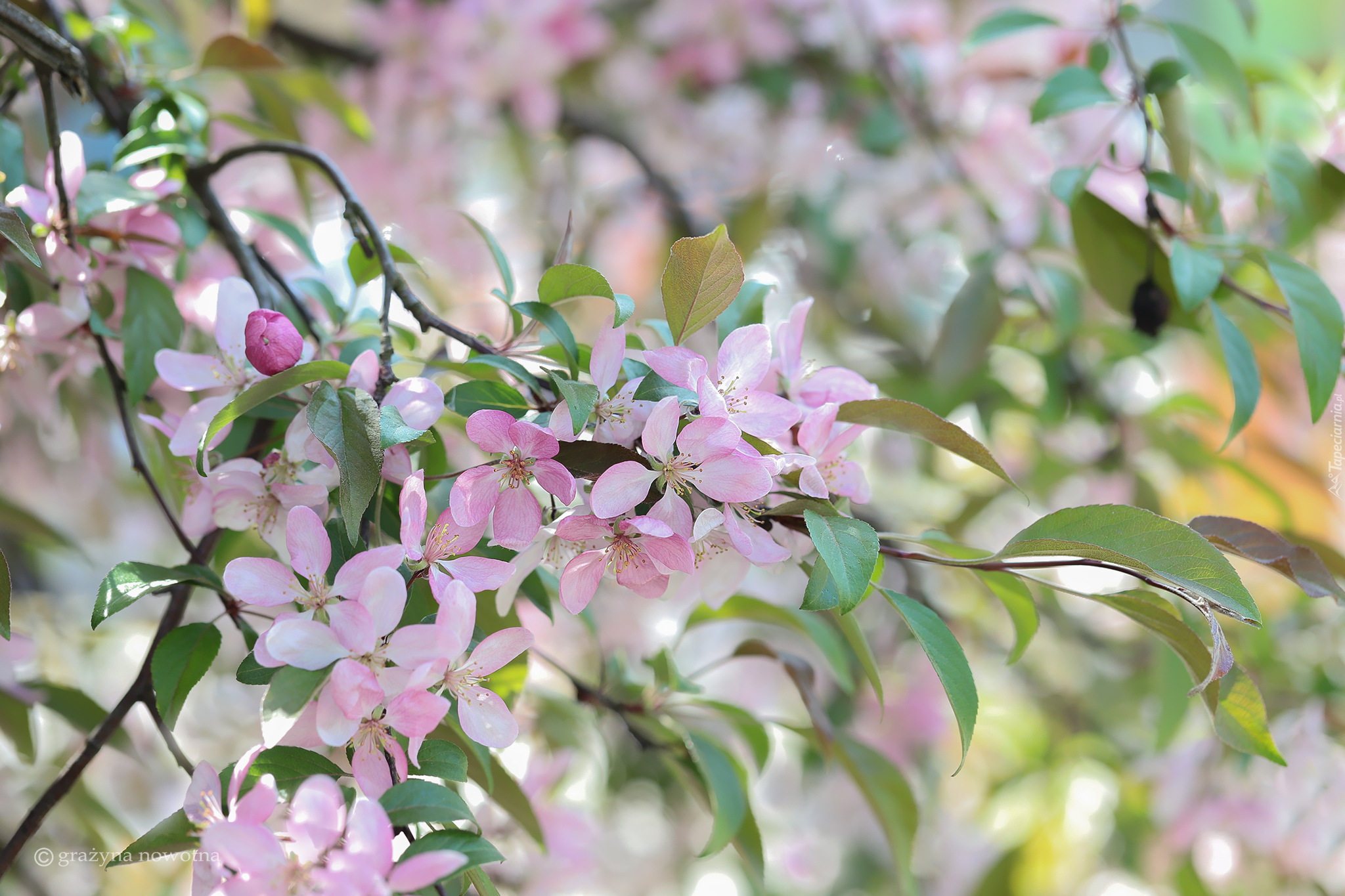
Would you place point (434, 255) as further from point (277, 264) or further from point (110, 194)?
point (110, 194)

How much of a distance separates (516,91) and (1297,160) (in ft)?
2.84

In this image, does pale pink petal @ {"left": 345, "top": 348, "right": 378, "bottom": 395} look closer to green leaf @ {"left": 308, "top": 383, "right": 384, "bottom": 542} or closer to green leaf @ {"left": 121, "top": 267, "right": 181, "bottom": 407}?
green leaf @ {"left": 308, "top": 383, "right": 384, "bottom": 542}

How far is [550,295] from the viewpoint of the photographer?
37 cm

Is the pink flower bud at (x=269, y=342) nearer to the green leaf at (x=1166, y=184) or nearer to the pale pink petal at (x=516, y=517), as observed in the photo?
the pale pink petal at (x=516, y=517)

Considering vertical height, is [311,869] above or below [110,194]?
below

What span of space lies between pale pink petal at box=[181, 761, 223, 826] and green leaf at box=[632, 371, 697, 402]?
199 mm

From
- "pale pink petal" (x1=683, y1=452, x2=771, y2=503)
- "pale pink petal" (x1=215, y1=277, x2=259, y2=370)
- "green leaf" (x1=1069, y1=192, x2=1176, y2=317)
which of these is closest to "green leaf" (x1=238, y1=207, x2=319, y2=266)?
"pale pink petal" (x1=215, y1=277, x2=259, y2=370)

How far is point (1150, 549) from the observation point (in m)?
0.33

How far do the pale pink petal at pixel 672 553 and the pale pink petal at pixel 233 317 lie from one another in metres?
0.20

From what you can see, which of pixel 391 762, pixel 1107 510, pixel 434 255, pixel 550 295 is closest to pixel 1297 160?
pixel 1107 510

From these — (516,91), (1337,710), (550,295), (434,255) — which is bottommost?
(1337,710)

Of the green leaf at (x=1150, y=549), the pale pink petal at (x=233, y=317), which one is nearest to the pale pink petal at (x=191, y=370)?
the pale pink petal at (x=233, y=317)

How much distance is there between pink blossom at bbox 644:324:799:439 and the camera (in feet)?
1.11

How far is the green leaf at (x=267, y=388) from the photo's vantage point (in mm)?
317
